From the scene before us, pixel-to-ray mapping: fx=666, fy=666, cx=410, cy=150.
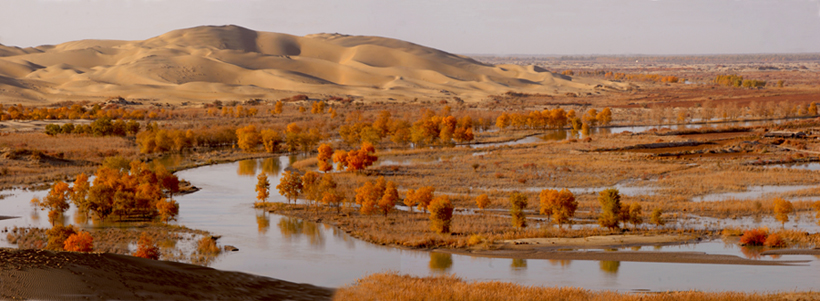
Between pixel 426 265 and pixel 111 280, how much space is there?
13928 millimetres

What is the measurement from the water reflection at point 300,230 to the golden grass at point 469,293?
1028 centimetres

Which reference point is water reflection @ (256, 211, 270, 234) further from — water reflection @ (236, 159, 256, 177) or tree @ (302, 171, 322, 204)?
water reflection @ (236, 159, 256, 177)

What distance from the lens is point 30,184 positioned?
142 ft

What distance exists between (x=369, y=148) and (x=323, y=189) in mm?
16726

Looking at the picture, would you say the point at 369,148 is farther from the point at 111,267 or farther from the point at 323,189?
the point at 111,267

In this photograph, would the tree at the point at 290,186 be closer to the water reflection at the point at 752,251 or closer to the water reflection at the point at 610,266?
the water reflection at the point at 610,266

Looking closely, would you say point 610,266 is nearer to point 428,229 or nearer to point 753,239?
point 753,239

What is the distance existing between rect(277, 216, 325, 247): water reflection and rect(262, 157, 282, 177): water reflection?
16.1 metres

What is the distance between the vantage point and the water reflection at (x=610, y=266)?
23.6 metres

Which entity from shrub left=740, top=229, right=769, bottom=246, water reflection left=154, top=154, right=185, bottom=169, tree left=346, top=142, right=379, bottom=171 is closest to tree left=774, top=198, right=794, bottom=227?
shrub left=740, top=229, right=769, bottom=246

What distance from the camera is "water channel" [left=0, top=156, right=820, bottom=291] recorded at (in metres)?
21.6

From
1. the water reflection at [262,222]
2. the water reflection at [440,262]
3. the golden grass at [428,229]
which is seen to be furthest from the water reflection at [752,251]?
the water reflection at [262,222]

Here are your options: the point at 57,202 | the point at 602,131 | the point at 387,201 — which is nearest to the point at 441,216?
the point at 387,201

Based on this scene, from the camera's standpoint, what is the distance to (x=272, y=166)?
174 ft
